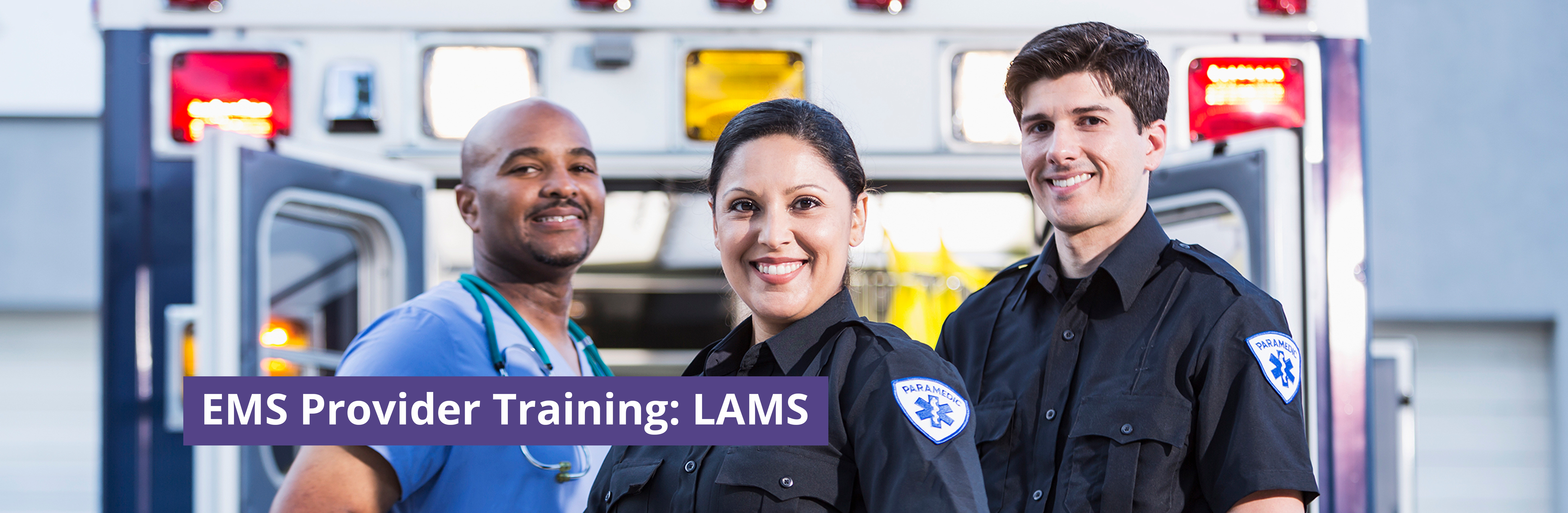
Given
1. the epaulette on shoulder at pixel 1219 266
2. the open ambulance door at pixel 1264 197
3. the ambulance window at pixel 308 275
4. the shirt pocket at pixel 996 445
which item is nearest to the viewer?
the epaulette on shoulder at pixel 1219 266

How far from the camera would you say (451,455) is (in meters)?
1.78

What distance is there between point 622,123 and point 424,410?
37.9 inches

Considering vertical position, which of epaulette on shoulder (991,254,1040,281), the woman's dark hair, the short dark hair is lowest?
epaulette on shoulder (991,254,1040,281)

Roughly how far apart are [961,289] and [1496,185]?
16.5 feet

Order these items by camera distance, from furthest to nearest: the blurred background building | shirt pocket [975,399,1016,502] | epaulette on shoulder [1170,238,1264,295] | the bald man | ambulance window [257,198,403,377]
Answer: the blurred background building, ambulance window [257,198,403,377], the bald man, shirt pocket [975,399,1016,502], epaulette on shoulder [1170,238,1264,295]

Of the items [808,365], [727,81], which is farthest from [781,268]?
[727,81]

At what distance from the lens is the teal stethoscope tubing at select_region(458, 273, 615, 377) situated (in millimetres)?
1846

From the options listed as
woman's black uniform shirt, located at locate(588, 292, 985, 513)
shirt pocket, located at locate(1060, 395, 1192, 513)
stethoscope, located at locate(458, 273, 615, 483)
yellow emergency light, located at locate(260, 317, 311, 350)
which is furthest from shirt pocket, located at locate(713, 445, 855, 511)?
yellow emergency light, located at locate(260, 317, 311, 350)

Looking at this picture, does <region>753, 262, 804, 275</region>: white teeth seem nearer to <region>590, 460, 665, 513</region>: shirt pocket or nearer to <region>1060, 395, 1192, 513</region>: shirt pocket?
<region>590, 460, 665, 513</region>: shirt pocket

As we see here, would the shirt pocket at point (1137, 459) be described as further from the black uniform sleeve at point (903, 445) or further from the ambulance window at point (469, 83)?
the ambulance window at point (469, 83)

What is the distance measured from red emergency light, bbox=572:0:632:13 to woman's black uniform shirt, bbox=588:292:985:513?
1.41 m

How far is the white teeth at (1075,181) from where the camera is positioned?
4.67 feet

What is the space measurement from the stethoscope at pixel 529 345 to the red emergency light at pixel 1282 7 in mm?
1712

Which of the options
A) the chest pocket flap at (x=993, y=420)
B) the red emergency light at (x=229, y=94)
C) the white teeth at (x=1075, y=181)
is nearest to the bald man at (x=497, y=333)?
the red emergency light at (x=229, y=94)
